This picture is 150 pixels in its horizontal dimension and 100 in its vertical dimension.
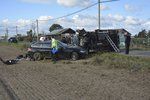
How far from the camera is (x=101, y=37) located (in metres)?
31.6

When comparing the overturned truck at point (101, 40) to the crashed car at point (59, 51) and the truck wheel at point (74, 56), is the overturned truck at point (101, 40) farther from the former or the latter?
the truck wheel at point (74, 56)

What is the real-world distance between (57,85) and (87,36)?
16486 millimetres

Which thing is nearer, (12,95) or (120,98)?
(120,98)

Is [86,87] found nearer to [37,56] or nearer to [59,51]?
[59,51]

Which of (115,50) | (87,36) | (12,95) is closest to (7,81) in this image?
(12,95)

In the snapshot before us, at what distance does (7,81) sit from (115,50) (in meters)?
16.9

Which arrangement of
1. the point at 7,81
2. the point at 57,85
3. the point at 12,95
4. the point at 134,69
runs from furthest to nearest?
1. the point at 134,69
2. the point at 7,81
3. the point at 57,85
4. the point at 12,95

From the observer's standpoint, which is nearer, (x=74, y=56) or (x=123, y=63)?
(x=123, y=63)

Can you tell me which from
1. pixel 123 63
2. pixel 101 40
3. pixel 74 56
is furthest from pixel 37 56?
pixel 123 63

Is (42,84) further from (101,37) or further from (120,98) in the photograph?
(101,37)

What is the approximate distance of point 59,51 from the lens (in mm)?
27203

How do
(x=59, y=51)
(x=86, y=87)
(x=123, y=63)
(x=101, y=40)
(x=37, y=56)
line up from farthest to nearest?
1. (x=101, y=40)
2. (x=37, y=56)
3. (x=59, y=51)
4. (x=123, y=63)
5. (x=86, y=87)

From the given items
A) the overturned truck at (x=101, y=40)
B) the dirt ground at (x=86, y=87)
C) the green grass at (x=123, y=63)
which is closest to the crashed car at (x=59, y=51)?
the overturned truck at (x=101, y=40)

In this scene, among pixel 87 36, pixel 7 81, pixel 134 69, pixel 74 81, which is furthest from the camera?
pixel 87 36
